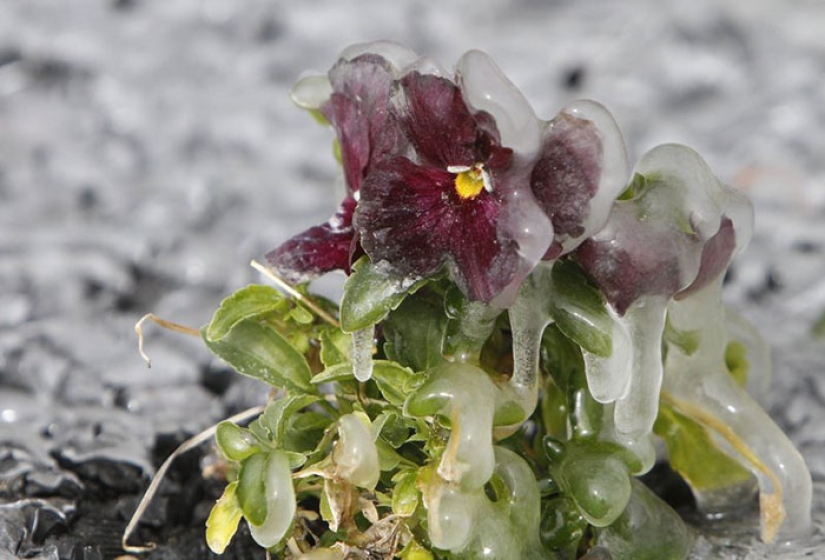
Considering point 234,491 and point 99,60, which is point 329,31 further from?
point 234,491

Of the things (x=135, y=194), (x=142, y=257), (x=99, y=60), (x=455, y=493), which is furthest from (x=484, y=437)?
(x=99, y=60)

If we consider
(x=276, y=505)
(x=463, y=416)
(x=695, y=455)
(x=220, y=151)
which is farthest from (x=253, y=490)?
(x=220, y=151)

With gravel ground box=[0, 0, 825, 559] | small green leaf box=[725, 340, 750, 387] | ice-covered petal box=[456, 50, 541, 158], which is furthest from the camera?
gravel ground box=[0, 0, 825, 559]

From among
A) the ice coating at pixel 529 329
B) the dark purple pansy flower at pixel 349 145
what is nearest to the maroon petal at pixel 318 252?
the dark purple pansy flower at pixel 349 145

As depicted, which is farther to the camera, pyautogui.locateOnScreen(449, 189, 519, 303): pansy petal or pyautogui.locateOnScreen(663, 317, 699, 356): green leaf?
pyautogui.locateOnScreen(663, 317, 699, 356): green leaf

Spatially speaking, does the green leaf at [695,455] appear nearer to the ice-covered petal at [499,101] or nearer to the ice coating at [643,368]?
the ice coating at [643,368]

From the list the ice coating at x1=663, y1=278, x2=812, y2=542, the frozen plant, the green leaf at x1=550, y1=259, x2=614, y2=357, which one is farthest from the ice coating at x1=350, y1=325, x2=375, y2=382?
the ice coating at x1=663, y1=278, x2=812, y2=542

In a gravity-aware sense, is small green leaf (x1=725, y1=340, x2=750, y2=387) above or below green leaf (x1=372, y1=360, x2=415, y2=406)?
below

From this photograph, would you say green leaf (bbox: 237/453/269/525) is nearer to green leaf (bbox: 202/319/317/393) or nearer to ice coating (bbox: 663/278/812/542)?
green leaf (bbox: 202/319/317/393)
